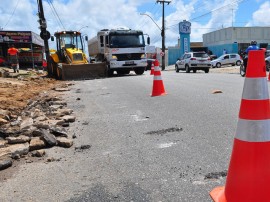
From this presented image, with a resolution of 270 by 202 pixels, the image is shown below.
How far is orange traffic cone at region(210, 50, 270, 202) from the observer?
2512mm

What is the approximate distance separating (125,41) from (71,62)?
3.82 metres

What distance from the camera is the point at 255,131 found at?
8.63ft

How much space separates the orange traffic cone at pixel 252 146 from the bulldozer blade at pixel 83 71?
18.2m

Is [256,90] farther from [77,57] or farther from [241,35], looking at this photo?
[241,35]

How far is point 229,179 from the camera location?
2.68 metres

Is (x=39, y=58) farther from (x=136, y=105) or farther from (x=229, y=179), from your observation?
(x=229, y=179)

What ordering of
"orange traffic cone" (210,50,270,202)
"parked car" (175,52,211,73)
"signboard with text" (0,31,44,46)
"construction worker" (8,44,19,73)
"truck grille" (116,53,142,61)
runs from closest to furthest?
1. "orange traffic cone" (210,50,270,202)
2. "truck grille" (116,53,142,61)
3. "construction worker" (8,44,19,73)
4. "parked car" (175,52,211,73)
5. "signboard with text" (0,31,44,46)

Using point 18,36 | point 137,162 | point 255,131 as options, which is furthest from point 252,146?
point 18,36

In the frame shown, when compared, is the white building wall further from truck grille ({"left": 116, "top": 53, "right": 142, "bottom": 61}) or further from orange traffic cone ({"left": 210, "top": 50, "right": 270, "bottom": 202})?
orange traffic cone ({"left": 210, "top": 50, "right": 270, "bottom": 202})

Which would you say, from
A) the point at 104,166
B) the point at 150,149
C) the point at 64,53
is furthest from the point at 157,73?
the point at 64,53

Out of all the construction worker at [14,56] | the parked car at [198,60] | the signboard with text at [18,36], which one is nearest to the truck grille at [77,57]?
the construction worker at [14,56]

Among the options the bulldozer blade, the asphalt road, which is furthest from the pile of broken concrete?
the bulldozer blade

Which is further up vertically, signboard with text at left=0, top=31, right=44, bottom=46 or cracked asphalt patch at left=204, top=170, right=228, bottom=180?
signboard with text at left=0, top=31, right=44, bottom=46

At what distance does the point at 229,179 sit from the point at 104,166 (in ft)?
6.05
